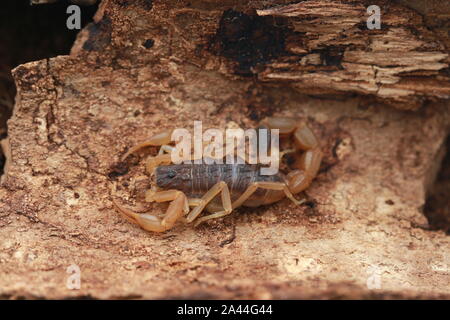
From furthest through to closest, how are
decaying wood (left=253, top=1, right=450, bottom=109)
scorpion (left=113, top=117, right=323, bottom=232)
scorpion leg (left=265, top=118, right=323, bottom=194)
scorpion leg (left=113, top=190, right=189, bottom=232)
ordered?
scorpion leg (left=265, top=118, right=323, bottom=194) < decaying wood (left=253, top=1, right=450, bottom=109) < scorpion (left=113, top=117, right=323, bottom=232) < scorpion leg (left=113, top=190, right=189, bottom=232)

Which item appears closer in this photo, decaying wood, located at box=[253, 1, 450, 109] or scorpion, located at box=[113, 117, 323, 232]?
scorpion, located at box=[113, 117, 323, 232]

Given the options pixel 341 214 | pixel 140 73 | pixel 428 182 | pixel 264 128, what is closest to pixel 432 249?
pixel 341 214

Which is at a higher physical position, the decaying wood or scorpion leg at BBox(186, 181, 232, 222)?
the decaying wood

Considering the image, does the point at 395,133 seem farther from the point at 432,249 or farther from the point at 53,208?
the point at 53,208

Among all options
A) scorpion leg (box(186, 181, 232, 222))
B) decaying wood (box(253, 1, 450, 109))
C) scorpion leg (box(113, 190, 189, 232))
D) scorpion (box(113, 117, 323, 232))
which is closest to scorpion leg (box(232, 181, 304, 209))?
scorpion (box(113, 117, 323, 232))

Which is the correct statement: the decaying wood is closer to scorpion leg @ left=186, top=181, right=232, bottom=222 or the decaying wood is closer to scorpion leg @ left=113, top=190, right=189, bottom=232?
scorpion leg @ left=186, top=181, right=232, bottom=222

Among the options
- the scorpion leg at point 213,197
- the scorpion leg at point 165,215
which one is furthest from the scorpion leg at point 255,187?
the scorpion leg at point 165,215

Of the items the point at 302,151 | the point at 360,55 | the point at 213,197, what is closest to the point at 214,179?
the point at 213,197

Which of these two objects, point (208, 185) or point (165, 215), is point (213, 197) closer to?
point (208, 185)
